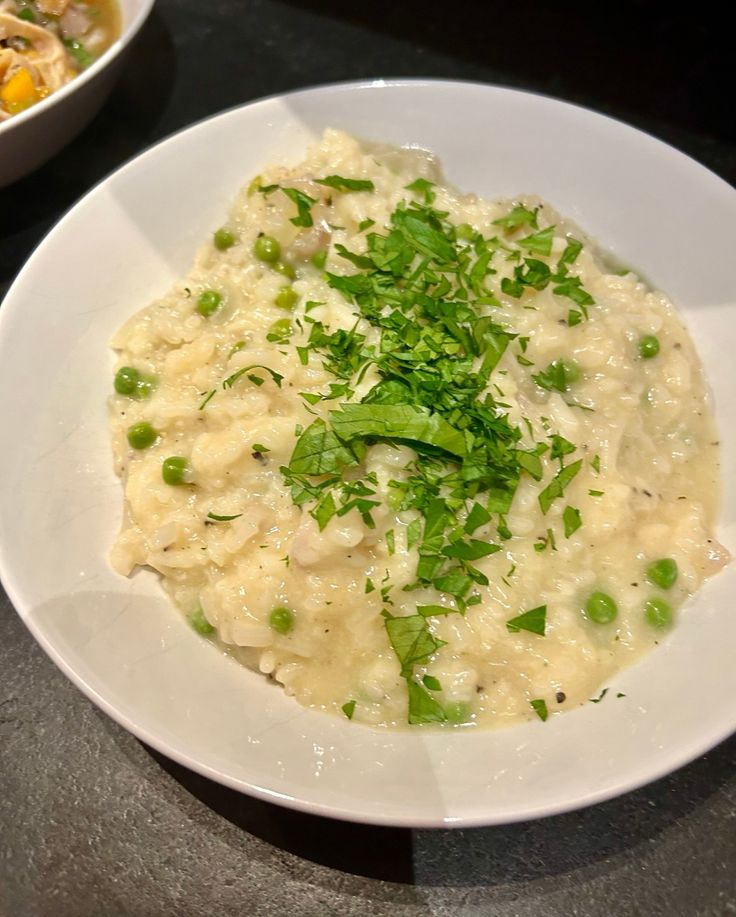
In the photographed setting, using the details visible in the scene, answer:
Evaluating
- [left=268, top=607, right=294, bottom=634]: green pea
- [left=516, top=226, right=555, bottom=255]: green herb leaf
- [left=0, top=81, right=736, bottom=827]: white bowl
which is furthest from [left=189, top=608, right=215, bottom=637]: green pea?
[left=516, top=226, right=555, bottom=255]: green herb leaf

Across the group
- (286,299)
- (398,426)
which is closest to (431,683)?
(398,426)

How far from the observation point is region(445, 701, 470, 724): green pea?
2514 millimetres

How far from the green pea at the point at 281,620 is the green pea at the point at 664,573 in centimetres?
132

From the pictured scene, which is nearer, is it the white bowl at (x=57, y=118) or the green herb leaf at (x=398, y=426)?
the green herb leaf at (x=398, y=426)

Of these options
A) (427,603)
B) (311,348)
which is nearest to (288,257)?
(311,348)

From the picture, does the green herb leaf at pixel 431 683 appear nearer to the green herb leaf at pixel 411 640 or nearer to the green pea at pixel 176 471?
the green herb leaf at pixel 411 640

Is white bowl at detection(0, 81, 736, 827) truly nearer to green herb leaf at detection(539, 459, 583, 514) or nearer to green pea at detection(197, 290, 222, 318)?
green pea at detection(197, 290, 222, 318)

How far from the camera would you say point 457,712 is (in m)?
2.52

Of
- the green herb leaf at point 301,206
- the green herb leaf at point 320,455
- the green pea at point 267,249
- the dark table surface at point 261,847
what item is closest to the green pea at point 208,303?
the green pea at point 267,249

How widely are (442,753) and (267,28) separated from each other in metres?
4.71

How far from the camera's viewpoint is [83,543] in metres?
2.79

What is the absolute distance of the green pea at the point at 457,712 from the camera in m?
2.51

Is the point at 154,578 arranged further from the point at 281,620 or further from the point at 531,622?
the point at 531,622

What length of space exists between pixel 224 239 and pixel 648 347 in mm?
1954
